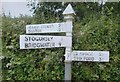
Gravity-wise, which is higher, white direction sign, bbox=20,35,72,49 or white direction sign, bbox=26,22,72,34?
white direction sign, bbox=26,22,72,34

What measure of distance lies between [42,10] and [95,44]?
3.47 ft

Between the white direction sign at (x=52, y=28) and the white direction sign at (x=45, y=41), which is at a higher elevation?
the white direction sign at (x=52, y=28)

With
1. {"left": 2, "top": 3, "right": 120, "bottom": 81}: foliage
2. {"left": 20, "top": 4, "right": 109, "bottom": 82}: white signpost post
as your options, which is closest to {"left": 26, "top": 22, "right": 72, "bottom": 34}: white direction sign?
{"left": 20, "top": 4, "right": 109, "bottom": 82}: white signpost post

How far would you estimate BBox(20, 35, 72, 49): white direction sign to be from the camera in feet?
9.06

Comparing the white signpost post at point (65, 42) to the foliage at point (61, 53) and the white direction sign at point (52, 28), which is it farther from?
the foliage at point (61, 53)

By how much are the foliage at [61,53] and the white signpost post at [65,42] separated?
1.64 ft

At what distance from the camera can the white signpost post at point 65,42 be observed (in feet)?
8.99

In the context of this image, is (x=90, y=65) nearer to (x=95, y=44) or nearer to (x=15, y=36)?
(x=95, y=44)

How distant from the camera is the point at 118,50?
340 cm

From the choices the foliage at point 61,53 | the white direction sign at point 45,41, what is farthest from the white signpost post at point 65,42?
the foliage at point 61,53

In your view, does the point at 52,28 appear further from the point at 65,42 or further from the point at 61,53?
the point at 61,53

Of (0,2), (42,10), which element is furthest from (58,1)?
(0,2)

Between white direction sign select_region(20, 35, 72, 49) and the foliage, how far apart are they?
53cm

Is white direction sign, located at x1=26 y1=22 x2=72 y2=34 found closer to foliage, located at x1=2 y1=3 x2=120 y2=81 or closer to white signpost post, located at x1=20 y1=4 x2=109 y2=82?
white signpost post, located at x1=20 y1=4 x2=109 y2=82
